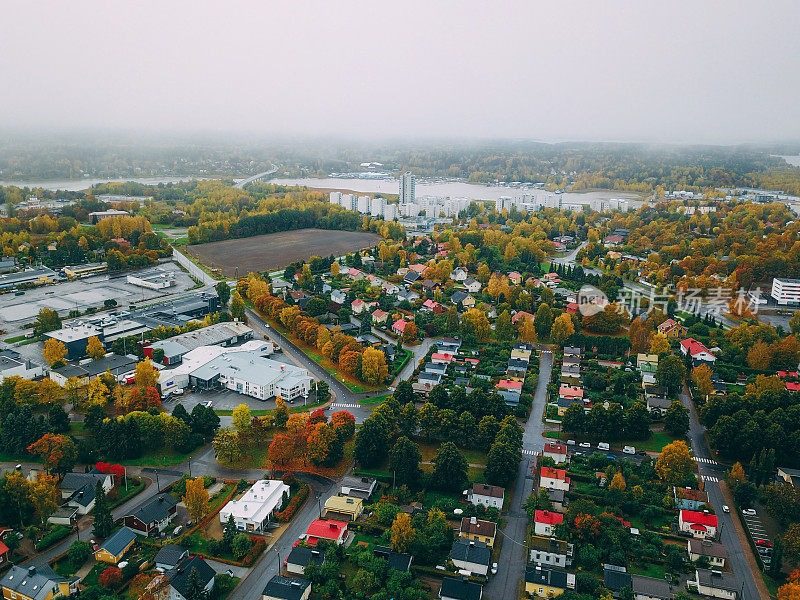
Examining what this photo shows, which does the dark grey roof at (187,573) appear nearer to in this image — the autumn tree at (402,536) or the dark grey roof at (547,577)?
the autumn tree at (402,536)

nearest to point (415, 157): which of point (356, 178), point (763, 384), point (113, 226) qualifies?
point (356, 178)

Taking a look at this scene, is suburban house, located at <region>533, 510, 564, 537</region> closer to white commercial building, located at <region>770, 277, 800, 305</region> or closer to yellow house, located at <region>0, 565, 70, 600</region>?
yellow house, located at <region>0, 565, 70, 600</region>

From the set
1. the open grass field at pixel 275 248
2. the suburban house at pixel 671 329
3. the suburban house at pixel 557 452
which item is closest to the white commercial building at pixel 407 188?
the open grass field at pixel 275 248

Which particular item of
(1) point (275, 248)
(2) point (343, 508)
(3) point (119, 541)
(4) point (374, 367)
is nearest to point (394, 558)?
(2) point (343, 508)

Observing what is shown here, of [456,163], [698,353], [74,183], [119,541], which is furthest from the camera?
[456,163]

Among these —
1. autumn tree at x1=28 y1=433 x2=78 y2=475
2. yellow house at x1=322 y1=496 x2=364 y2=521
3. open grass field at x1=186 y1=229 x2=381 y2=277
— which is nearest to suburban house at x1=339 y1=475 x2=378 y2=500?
yellow house at x1=322 y1=496 x2=364 y2=521

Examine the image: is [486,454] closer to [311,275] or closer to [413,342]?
[413,342]

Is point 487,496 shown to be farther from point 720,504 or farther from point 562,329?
point 562,329
